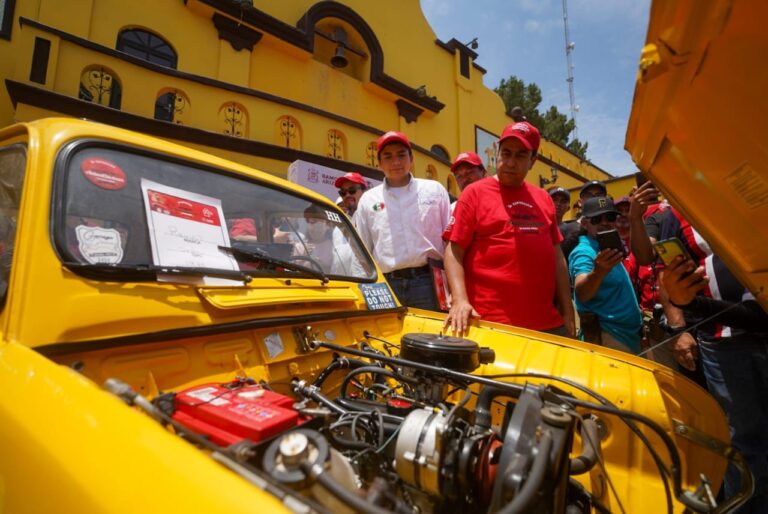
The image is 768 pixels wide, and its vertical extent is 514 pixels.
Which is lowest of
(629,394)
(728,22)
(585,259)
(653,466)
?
(653,466)

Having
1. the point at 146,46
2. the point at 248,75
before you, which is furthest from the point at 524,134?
the point at 146,46

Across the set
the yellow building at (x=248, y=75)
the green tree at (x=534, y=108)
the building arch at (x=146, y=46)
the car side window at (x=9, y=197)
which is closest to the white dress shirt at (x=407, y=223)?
the car side window at (x=9, y=197)

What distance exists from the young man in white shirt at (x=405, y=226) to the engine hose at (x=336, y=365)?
1369 millimetres

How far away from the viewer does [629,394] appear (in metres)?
1.50

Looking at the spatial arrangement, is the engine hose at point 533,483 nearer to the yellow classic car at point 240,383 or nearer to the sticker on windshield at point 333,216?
the yellow classic car at point 240,383

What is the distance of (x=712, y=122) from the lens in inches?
46.8

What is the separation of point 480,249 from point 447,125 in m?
11.2

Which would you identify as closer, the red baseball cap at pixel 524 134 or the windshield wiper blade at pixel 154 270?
the windshield wiper blade at pixel 154 270

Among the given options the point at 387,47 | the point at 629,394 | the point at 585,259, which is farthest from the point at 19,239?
the point at 387,47

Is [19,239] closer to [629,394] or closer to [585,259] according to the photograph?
[629,394]

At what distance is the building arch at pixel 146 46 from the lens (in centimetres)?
681

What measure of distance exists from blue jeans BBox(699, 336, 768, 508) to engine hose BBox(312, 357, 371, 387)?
1.90 m

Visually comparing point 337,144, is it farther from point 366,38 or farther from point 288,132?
point 366,38

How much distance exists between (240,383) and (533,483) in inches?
36.9
